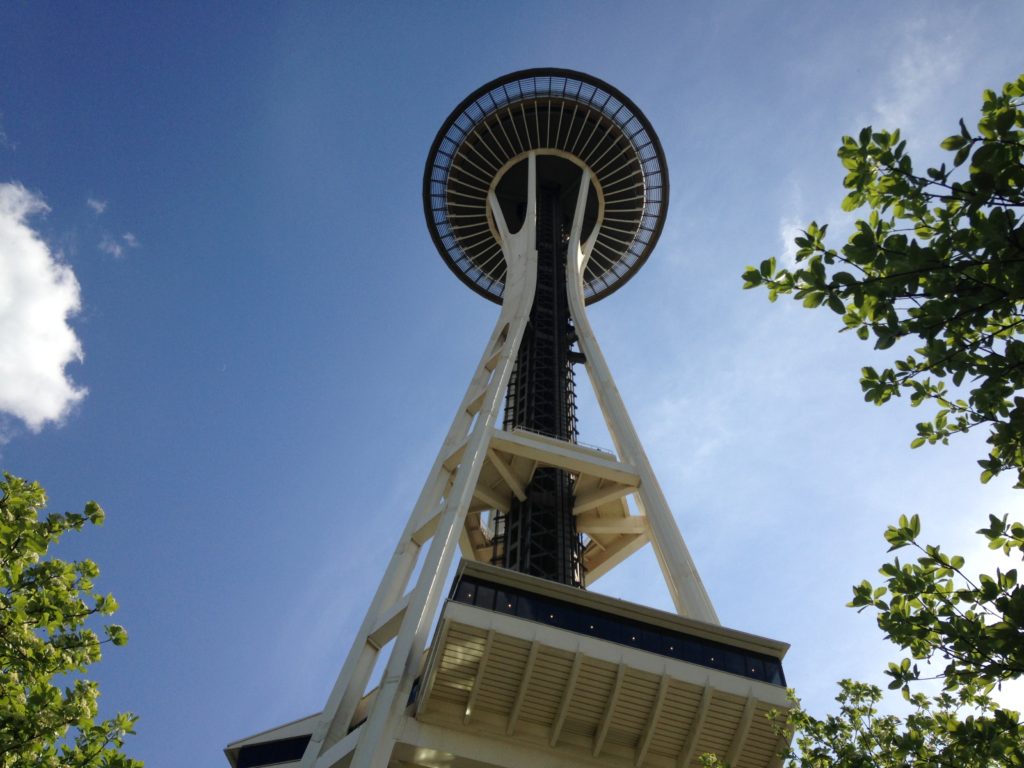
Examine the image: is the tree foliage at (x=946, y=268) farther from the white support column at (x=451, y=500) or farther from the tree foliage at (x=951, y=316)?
the white support column at (x=451, y=500)

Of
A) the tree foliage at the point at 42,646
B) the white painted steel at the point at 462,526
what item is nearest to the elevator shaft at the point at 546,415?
the white painted steel at the point at 462,526

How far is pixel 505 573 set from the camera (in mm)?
18375

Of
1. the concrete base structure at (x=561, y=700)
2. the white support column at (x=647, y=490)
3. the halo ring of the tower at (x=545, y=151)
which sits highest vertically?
the halo ring of the tower at (x=545, y=151)

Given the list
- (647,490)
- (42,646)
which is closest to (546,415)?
(647,490)

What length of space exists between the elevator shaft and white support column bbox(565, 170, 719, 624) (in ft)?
7.29

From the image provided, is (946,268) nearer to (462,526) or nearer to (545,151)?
(462,526)

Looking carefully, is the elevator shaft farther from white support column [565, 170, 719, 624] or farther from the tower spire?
white support column [565, 170, 719, 624]

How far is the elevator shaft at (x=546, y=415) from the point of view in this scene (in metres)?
26.1

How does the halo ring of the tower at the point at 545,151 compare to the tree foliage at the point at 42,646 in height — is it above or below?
above

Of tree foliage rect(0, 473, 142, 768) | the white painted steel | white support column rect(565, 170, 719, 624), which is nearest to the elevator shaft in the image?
the white painted steel

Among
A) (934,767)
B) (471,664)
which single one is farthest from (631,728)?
(934,767)

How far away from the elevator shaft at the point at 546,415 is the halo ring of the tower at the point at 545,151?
14.2 ft

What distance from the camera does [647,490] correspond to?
24031 mm

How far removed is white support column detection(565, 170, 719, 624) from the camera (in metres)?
20.8
